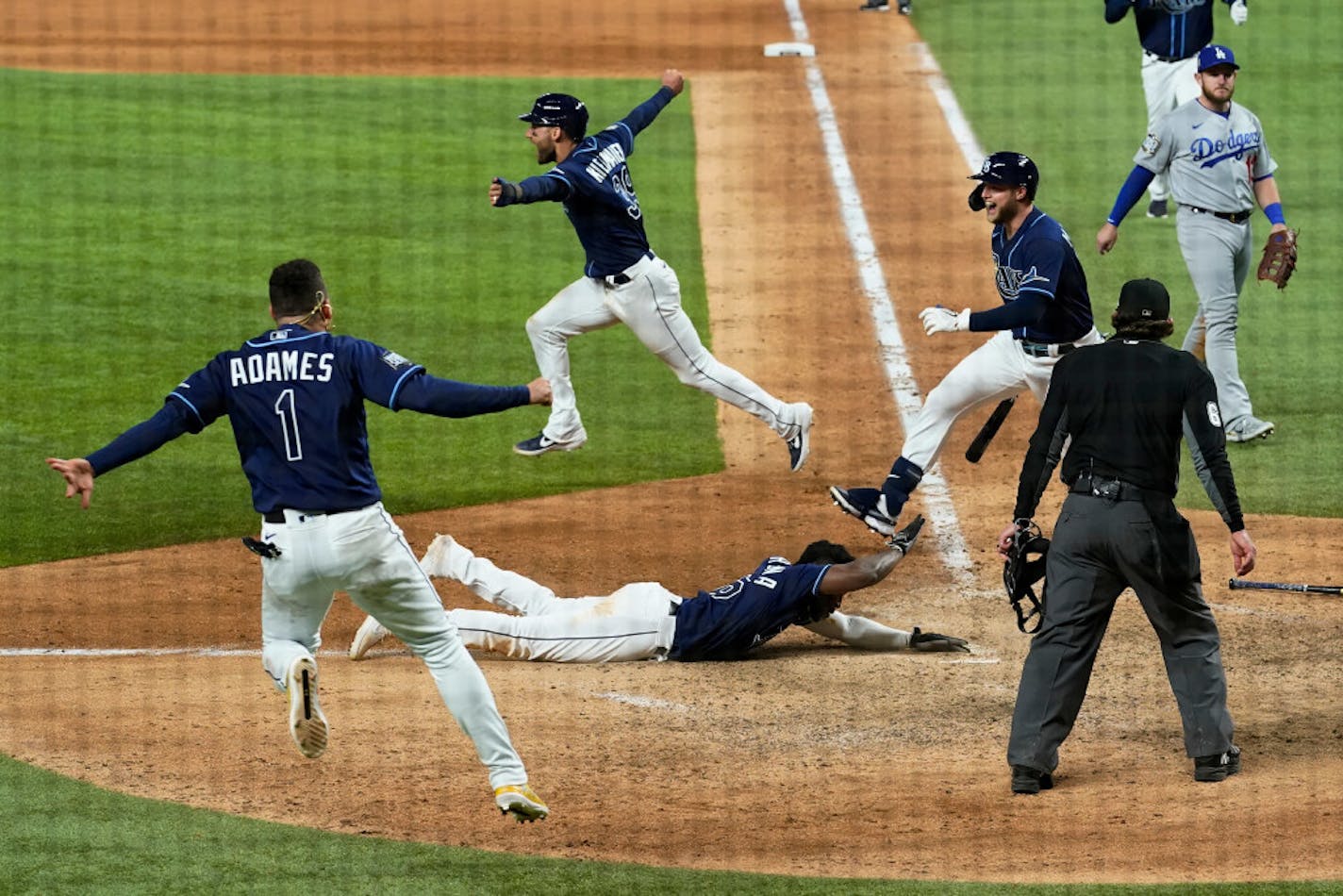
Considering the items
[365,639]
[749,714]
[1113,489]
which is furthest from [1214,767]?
[365,639]

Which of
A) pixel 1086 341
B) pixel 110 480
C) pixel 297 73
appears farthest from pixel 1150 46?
pixel 297 73

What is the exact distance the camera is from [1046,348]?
29.8 feet

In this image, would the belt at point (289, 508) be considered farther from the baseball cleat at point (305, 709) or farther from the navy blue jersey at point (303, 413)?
the baseball cleat at point (305, 709)

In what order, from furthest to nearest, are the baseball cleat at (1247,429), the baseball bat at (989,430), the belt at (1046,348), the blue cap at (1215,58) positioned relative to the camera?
the baseball cleat at (1247,429)
the blue cap at (1215,58)
the baseball bat at (989,430)
the belt at (1046,348)

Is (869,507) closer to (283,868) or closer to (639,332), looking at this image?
(639,332)

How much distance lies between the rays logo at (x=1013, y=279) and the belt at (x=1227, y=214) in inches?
102

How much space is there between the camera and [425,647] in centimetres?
640

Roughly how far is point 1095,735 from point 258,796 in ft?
10.2

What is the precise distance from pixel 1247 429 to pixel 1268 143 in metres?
7.29

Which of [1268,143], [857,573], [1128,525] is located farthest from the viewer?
[1268,143]

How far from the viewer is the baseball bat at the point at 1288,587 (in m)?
8.73

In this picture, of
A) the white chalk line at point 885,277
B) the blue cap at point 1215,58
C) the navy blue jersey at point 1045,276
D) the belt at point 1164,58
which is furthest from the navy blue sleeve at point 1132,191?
the belt at point 1164,58

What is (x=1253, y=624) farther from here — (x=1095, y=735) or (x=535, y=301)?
(x=535, y=301)

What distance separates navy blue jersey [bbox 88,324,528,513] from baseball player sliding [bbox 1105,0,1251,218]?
10.4 m
